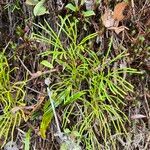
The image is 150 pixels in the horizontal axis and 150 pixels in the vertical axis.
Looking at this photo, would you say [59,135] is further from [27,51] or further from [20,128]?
[27,51]

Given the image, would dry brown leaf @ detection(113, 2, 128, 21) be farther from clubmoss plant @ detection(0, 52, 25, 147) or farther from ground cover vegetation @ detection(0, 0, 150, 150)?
clubmoss plant @ detection(0, 52, 25, 147)

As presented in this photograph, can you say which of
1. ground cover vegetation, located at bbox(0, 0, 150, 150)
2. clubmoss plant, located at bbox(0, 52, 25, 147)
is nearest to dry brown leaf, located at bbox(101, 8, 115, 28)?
ground cover vegetation, located at bbox(0, 0, 150, 150)

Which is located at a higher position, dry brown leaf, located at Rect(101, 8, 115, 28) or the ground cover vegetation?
dry brown leaf, located at Rect(101, 8, 115, 28)

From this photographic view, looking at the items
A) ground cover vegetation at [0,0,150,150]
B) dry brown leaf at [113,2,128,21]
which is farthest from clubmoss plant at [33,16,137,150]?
dry brown leaf at [113,2,128,21]

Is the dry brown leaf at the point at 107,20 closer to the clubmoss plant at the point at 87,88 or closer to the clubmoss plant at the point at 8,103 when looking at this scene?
the clubmoss plant at the point at 87,88

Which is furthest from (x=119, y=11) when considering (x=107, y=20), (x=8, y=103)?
(x=8, y=103)

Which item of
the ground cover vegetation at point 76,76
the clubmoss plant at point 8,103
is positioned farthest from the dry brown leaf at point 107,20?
the clubmoss plant at point 8,103

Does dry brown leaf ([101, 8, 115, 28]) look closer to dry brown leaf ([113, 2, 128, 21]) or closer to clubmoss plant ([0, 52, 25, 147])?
dry brown leaf ([113, 2, 128, 21])

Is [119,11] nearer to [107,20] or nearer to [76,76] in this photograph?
[107,20]
